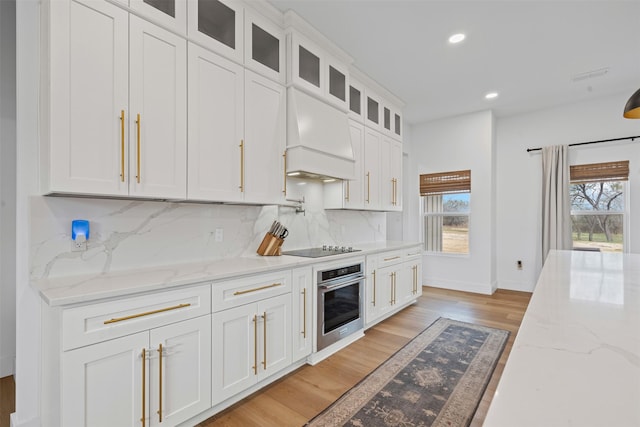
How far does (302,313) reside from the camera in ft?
7.91

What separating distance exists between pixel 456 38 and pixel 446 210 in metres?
3.07

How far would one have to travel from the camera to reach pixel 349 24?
2.75 metres

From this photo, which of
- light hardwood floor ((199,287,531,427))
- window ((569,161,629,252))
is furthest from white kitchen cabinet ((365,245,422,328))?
window ((569,161,629,252))

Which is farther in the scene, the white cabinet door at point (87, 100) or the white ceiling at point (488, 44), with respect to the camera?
the white ceiling at point (488, 44)

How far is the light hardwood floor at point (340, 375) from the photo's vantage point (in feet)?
6.28

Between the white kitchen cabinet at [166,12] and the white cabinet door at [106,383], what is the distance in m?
1.82

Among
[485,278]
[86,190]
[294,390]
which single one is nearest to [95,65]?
[86,190]

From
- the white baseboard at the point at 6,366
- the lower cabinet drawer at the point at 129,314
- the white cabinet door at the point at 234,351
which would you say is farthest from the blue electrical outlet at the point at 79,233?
the white baseboard at the point at 6,366

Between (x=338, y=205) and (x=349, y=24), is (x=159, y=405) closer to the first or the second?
(x=338, y=205)

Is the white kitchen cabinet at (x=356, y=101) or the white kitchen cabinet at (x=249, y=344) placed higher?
the white kitchen cabinet at (x=356, y=101)

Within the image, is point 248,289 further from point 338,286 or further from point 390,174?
point 390,174

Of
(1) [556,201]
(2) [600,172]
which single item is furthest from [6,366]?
(2) [600,172]

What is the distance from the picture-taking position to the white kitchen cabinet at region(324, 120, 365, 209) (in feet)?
11.5

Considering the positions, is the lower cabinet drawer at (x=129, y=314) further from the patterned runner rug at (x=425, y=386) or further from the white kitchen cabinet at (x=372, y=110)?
the white kitchen cabinet at (x=372, y=110)
